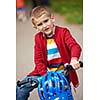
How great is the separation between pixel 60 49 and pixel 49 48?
74mm

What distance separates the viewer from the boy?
1.64m

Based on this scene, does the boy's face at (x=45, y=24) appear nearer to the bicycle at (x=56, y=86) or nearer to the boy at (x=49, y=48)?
the boy at (x=49, y=48)

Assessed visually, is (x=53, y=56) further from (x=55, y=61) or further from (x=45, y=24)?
(x=45, y=24)

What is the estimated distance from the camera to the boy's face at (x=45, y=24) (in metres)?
1.63

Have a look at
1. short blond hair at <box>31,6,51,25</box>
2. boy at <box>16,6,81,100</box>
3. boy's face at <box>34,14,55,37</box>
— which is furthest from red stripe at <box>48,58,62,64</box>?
short blond hair at <box>31,6,51,25</box>

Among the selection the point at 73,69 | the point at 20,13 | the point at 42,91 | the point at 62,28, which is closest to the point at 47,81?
the point at 42,91

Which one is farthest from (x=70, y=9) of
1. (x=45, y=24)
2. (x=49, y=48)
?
(x=49, y=48)

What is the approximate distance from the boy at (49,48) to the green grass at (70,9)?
0.06 metres

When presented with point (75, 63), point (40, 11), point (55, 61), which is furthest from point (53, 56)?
point (40, 11)

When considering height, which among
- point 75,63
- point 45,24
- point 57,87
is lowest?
point 57,87

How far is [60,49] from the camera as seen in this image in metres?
1.64

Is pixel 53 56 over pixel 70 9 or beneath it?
A: beneath
